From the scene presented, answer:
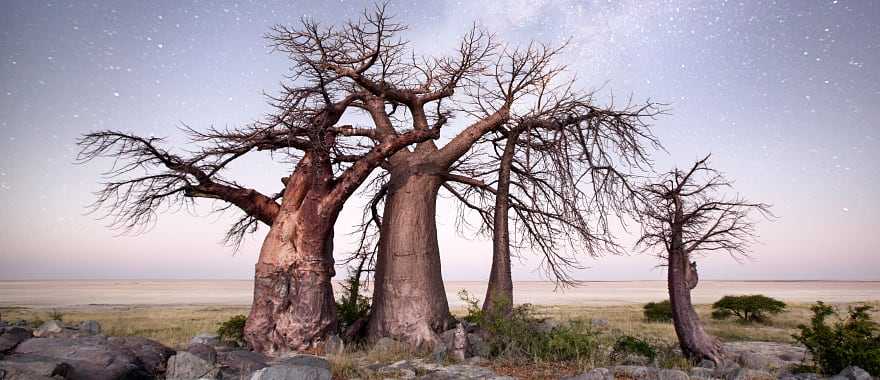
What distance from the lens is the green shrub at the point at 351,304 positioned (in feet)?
42.3

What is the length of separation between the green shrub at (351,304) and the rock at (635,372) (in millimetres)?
6131

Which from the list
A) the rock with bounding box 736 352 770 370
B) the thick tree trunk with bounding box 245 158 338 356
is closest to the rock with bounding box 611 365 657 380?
the rock with bounding box 736 352 770 370

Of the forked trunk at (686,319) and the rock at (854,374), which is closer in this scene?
the rock at (854,374)

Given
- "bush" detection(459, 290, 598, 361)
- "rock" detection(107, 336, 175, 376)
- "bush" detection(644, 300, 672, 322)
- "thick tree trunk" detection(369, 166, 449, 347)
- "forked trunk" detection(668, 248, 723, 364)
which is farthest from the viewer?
"bush" detection(644, 300, 672, 322)

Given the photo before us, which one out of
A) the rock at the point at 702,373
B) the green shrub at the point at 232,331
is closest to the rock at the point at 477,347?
the rock at the point at 702,373

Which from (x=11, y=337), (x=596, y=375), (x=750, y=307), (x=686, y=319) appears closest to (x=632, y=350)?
(x=686, y=319)

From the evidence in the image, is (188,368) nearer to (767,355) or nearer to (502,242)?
(502,242)

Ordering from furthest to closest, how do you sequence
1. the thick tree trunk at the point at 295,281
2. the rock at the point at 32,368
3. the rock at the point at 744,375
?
1. the thick tree trunk at the point at 295,281
2. the rock at the point at 744,375
3. the rock at the point at 32,368

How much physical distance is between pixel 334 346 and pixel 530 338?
3464 mm

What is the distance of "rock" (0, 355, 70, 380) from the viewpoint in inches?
227

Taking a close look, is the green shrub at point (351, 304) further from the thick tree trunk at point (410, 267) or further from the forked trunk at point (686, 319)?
the forked trunk at point (686, 319)

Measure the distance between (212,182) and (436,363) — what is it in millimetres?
5454

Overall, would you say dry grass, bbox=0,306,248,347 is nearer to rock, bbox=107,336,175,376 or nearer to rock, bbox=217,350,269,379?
rock, bbox=217,350,269,379

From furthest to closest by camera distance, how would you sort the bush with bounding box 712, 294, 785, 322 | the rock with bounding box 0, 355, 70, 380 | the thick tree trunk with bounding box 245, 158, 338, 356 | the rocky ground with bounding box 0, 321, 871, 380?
1. the bush with bounding box 712, 294, 785, 322
2. the thick tree trunk with bounding box 245, 158, 338, 356
3. the rocky ground with bounding box 0, 321, 871, 380
4. the rock with bounding box 0, 355, 70, 380
